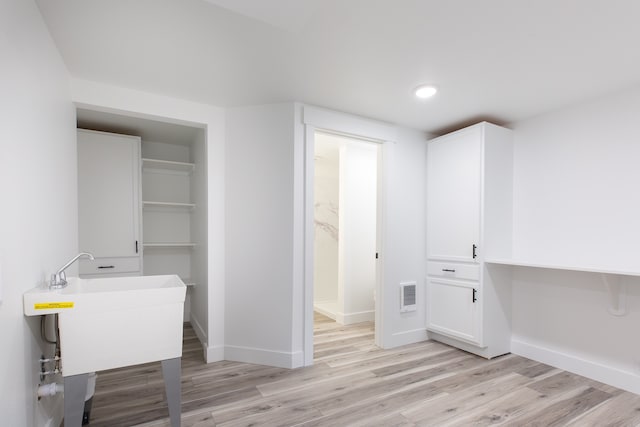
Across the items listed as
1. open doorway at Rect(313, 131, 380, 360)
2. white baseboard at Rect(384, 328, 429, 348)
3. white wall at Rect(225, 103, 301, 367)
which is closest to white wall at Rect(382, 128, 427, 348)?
white baseboard at Rect(384, 328, 429, 348)

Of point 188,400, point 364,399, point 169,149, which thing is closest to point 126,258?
point 169,149

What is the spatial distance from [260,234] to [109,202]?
166 cm

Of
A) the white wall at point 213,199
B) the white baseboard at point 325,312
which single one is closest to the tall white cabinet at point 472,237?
the white baseboard at point 325,312

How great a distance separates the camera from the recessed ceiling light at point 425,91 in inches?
91.4

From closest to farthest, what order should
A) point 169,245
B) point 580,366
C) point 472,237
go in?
point 580,366 → point 472,237 → point 169,245

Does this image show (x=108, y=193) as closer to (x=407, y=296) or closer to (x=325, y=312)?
(x=325, y=312)

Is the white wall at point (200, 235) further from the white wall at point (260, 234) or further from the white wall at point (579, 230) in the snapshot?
the white wall at point (579, 230)

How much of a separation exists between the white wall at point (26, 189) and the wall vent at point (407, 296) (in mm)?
2752

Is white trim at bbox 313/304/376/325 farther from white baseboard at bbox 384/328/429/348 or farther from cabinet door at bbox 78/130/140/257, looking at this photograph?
cabinet door at bbox 78/130/140/257

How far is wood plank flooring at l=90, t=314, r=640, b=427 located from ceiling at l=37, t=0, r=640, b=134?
87.7 inches

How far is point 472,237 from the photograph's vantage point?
9.42ft

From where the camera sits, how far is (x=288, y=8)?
149 cm

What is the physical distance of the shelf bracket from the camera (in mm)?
2283

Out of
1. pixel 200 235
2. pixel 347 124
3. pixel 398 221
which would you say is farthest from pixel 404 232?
pixel 200 235
